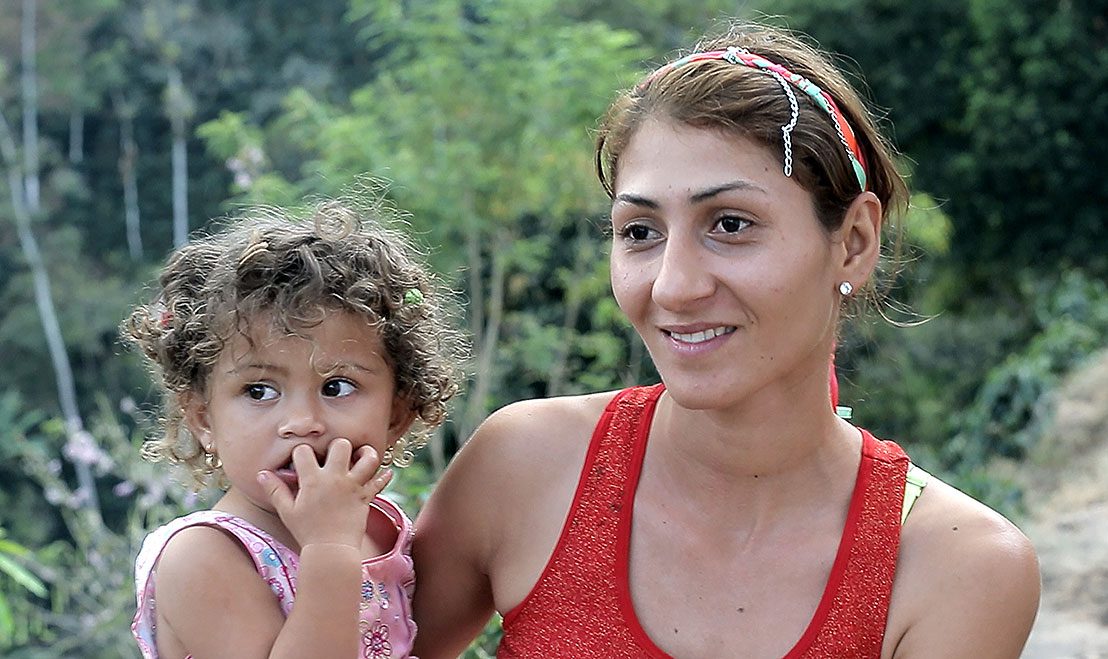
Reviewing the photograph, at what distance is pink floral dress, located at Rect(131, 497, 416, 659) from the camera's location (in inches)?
65.8

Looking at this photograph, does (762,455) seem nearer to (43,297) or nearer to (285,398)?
(285,398)

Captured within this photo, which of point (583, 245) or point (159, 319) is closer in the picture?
point (159, 319)

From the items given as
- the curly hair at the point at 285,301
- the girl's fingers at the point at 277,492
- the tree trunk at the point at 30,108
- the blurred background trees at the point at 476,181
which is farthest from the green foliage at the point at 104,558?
the tree trunk at the point at 30,108

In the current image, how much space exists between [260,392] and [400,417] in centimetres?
24

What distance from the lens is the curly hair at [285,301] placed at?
173cm

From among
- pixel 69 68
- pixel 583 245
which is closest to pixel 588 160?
pixel 583 245

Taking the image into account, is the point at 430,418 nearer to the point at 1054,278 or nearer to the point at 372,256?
the point at 372,256

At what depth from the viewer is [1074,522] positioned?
586cm

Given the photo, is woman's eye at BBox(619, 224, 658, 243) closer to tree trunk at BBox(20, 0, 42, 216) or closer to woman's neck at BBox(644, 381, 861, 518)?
woman's neck at BBox(644, 381, 861, 518)

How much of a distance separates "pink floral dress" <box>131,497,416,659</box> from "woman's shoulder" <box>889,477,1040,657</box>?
0.65 metres

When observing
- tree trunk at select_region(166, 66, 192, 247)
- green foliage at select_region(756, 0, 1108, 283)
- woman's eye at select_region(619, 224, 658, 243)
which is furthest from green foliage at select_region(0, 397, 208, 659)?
tree trunk at select_region(166, 66, 192, 247)

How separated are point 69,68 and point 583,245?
12.9m

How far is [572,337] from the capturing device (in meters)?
7.07

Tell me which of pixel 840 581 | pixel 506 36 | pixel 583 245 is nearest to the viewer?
pixel 840 581
